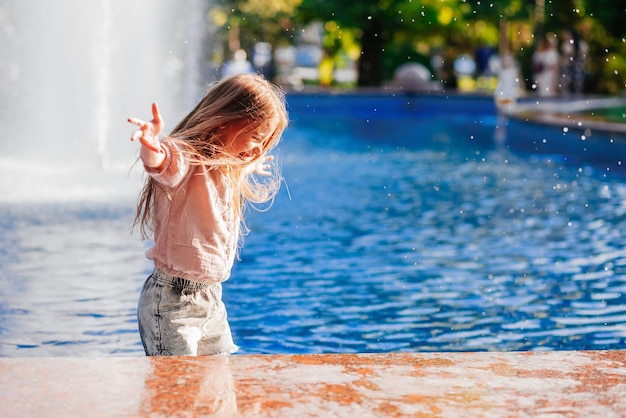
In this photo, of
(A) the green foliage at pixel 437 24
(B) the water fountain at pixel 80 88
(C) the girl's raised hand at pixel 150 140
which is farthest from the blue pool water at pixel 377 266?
(A) the green foliage at pixel 437 24

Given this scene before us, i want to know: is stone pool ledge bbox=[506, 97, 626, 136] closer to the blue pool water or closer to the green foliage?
the blue pool water

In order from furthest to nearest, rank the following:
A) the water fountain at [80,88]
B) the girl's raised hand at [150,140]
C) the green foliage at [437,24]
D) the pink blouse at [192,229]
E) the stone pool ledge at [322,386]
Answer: the green foliage at [437,24] < the water fountain at [80,88] < the pink blouse at [192,229] < the girl's raised hand at [150,140] < the stone pool ledge at [322,386]

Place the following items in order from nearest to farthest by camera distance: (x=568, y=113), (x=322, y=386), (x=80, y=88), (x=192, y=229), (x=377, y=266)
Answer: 1. (x=322, y=386)
2. (x=192, y=229)
3. (x=377, y=266)
4. (x=80, y=88)
5. (x=568, y=113)

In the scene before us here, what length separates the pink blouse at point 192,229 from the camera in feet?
9.99

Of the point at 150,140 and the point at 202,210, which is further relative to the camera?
the point at 202,210

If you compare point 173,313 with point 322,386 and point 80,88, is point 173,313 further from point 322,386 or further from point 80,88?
point 80,88

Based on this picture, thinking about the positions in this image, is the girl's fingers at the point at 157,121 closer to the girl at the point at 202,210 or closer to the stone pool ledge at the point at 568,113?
the girl at the point at 202,210

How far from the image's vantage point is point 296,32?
34.7 metres

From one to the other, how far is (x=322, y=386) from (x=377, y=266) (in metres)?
4.22

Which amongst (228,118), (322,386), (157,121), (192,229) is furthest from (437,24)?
(322,386)

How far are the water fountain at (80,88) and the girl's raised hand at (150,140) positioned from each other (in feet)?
22.7

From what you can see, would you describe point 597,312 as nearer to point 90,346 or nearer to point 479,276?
point 479,276

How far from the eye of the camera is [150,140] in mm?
2783

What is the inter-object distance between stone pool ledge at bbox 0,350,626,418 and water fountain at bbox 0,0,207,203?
7.02 meters
